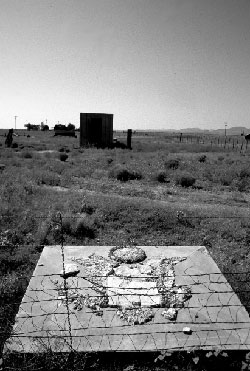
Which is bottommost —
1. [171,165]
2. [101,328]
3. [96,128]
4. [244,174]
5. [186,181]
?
[101,328]

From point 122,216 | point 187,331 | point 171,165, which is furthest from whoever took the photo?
point 171,165

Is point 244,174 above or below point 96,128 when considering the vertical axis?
below

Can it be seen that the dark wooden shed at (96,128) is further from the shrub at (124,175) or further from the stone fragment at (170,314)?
the stone fragment at (170,314)

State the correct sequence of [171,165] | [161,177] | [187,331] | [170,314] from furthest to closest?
[171,165] < [161,177] < [170,314] < [187,331]

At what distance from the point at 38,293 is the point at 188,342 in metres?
2.03

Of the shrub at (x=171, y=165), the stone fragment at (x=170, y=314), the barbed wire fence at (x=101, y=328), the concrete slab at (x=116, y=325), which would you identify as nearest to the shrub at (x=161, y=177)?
the shrub at (x=171, y=165)

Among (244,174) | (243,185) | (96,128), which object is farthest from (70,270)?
(96,128)

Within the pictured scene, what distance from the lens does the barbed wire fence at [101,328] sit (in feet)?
11.3

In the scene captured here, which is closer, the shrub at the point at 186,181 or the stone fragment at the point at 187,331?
the stone fragment at the point at 187,331

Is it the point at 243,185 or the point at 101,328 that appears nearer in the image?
the point at 101,328

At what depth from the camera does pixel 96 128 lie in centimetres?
2656

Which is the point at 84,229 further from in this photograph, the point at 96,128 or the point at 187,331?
the point at 96,128

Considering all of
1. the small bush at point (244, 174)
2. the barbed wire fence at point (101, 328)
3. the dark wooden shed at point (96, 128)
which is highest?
the dark wooden shed at point (96, 128)

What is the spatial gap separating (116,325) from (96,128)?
23720 mm
